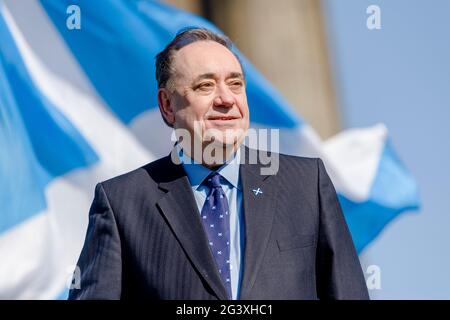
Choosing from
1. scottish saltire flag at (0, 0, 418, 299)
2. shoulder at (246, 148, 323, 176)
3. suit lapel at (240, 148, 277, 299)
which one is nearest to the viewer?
suit lapel at (240, 148, 277, 299)

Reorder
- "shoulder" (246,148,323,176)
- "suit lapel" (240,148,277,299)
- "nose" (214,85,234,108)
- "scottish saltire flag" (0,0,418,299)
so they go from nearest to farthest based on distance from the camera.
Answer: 1. "suit lapel" (240,148,277,299)
2. "nose" (214,85,234,108)
3. "shoulder" (246,148,323,176)
4. "scottish saltire flag" (0,0,418,299)

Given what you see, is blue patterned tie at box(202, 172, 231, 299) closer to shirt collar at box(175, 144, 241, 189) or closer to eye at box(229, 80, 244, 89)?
shirt collar at box(175, 144, 241, 189)

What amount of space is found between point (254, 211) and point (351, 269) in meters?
0.31

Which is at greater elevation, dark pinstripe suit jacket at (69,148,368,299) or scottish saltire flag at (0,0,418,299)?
scottish saltire flag at (0,0,418,299)

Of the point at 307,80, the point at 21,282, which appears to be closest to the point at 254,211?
the point at 21,282

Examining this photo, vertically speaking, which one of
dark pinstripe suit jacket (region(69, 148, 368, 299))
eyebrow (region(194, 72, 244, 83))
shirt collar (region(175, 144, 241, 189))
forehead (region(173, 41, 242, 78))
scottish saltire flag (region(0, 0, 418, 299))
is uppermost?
scottish saltire flag (region(0, 0, 418, 299))

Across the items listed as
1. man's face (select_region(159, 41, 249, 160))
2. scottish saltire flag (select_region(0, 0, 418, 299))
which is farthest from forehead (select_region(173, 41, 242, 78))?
scottish saltire flag (select_region(0, 0, 418, 299))

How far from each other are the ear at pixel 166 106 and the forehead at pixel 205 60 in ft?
0.29

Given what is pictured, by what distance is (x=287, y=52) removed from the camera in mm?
5793

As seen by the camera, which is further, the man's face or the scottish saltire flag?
the scottish saltire flag

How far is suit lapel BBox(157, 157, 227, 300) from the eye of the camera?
265 centimetres

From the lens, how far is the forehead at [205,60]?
2816 mm
